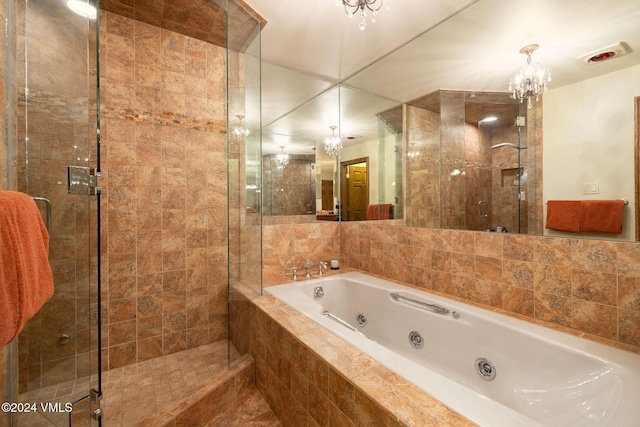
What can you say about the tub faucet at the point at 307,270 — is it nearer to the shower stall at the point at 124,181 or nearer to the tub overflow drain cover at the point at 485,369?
the shower stall at the point at 124,181

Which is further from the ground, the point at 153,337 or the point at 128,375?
the point at 153,337

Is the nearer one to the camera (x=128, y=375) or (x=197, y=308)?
(x=128, y=375)

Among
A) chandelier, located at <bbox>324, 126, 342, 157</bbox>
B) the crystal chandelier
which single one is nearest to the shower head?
the crystal chandelier

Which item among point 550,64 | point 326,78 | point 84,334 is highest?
point 326,78

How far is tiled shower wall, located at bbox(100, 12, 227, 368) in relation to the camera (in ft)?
6.37

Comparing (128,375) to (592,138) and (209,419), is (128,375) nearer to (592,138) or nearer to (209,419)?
(209,419)

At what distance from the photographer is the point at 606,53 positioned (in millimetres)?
1298

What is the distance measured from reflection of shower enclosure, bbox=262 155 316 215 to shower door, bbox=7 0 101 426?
1438mm

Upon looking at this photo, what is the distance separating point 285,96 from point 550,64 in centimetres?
215

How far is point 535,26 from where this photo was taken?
1.57 m

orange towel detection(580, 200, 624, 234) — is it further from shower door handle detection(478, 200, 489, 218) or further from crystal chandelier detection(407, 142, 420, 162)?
crystal chandelier detection(407, 142, 420, 162)

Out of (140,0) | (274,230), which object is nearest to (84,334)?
(274,230)

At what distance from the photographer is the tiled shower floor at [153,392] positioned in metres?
1.10

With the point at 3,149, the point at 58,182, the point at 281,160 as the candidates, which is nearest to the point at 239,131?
the point at 281,160
